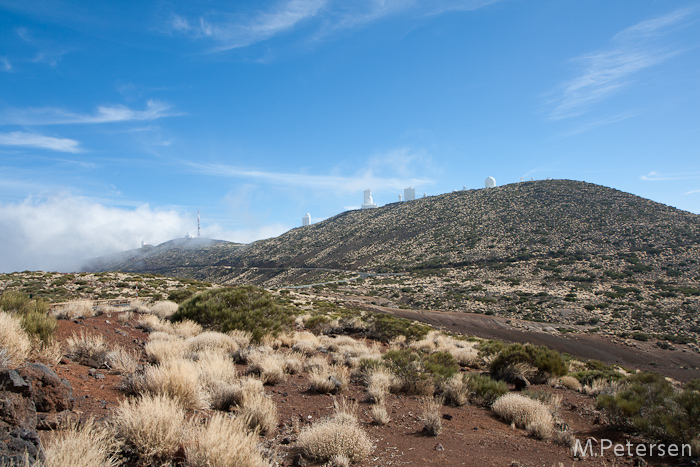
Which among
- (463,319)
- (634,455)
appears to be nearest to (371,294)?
(463,319)

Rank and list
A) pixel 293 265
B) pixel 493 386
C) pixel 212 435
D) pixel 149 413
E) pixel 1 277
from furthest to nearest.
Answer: pixel 293 265
pixel 1 277
pixel 493 386
pixel 149 413
pixel 212 435

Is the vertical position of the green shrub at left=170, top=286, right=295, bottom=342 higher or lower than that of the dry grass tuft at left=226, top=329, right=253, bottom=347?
higher

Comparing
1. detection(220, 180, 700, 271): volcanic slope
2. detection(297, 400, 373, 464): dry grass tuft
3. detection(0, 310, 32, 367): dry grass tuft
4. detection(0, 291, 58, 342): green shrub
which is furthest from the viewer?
detection(220, 180, 700, 271): volcanic slope

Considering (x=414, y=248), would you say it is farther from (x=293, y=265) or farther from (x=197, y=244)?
(x=197, y=244)

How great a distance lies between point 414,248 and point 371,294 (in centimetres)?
2748

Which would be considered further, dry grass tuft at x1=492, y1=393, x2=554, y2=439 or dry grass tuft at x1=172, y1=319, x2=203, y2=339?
dry grass tuft at x1=172, y1=319, x2=203, y2=339

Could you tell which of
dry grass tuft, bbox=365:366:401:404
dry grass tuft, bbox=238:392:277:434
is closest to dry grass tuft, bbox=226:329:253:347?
dry grass tuft, bbox=365:366:401:404

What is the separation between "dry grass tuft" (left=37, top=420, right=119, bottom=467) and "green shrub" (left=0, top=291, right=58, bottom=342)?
425 cm

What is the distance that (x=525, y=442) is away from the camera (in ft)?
18.0

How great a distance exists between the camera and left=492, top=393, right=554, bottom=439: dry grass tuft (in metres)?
5.75

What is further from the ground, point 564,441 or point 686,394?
point 686,394

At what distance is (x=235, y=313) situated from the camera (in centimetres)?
1218

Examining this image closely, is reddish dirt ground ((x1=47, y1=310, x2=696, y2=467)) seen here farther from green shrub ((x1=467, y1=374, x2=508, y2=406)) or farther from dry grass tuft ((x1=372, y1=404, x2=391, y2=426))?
green shrub ((x1=467, y1=374, x2=508, y2=406))

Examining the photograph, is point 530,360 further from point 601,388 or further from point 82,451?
point 82,451
